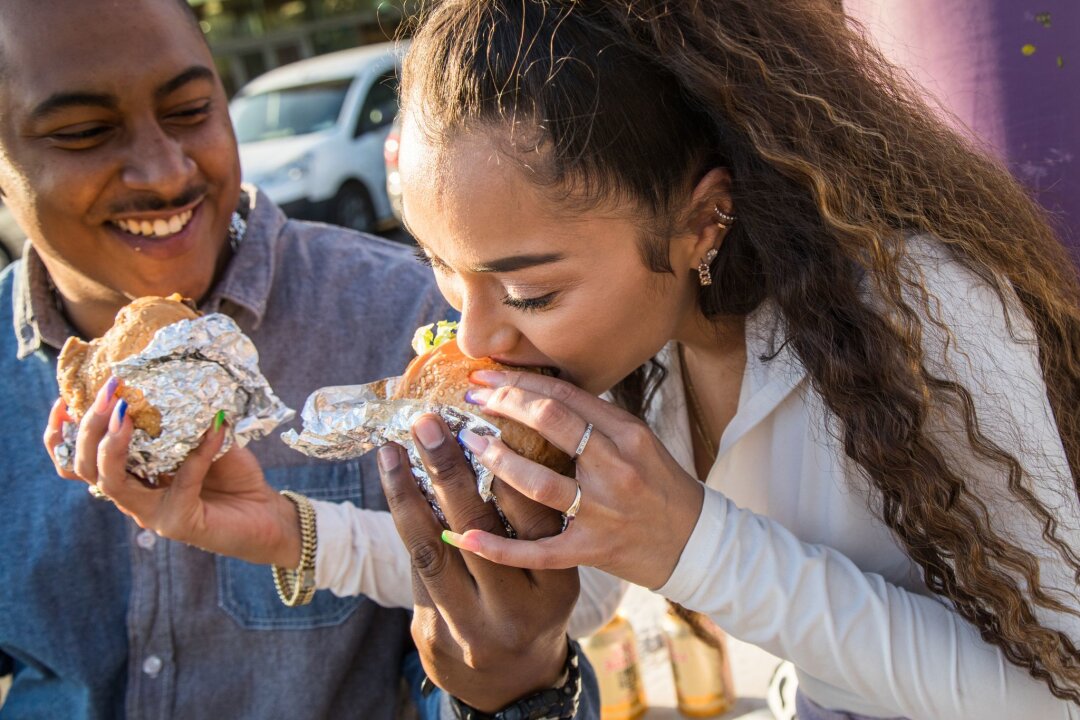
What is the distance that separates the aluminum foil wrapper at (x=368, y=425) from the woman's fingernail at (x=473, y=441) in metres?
0.02

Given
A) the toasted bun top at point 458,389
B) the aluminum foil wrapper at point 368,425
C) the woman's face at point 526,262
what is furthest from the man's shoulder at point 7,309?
the woman's face at point 526,262

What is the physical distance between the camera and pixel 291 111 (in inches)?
402

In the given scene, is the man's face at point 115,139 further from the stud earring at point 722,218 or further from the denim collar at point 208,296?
the stud earring at point 722,218

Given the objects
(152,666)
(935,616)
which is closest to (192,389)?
(152,666)

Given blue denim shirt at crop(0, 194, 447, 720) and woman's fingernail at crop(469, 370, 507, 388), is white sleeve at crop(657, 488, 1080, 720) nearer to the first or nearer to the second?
woman's fingernail at crop(469, 370, 507, 388)

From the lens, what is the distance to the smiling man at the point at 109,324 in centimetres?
190

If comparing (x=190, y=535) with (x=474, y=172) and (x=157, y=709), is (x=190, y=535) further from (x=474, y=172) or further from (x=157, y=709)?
(x=474, y=172)

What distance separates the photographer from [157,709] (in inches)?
79.7

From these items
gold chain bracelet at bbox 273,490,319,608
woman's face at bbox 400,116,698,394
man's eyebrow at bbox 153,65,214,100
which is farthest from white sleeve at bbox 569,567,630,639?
man's eyebrow at bbox 153,65,214,100

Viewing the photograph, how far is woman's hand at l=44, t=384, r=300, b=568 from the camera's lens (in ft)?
5.35

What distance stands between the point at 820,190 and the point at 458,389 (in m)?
0.66

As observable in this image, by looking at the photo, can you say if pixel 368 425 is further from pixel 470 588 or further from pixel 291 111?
pixel 291 111

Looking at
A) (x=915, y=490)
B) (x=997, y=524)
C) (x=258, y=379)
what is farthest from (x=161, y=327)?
(x=997, y=524)

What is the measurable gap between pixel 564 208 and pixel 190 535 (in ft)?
3.22
